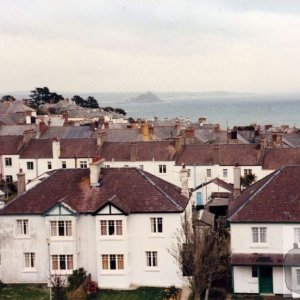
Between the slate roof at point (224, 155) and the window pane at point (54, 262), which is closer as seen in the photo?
the window pane at point (54, 262)

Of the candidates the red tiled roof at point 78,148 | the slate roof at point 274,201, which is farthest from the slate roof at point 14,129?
the slate roof at point 274,201

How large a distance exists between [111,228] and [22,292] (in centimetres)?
647

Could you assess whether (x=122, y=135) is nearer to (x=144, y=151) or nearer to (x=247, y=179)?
(x=144, y=151)

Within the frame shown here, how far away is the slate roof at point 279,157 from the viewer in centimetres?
6606

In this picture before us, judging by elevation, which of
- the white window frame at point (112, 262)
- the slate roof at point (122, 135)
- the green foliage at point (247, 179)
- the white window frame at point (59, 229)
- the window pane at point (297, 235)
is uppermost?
the slate roof at point (122, 135)

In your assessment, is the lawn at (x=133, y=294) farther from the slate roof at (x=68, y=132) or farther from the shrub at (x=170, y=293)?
the slate roof at (x=68, y=132)

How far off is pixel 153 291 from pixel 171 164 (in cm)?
3214

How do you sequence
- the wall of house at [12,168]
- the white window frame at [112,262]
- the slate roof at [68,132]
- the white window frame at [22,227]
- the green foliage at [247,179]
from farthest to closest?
the slate roof at [68,132] → the wall of house at [12,168] → the green foliage at [247,179] → the white window frame at [22,227] → the white window frame at [112,262]

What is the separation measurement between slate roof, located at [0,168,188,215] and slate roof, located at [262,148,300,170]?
26378 millimetres

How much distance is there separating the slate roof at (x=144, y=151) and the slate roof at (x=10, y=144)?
10.9m

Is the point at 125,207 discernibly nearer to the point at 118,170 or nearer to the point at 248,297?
the point at 118,170

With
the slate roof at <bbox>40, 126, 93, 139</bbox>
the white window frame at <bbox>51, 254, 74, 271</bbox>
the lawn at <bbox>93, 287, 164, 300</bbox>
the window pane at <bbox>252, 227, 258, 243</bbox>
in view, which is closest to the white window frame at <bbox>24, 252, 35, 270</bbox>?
the white window frame at <bbox>51, 254, 74, 271</bbox>

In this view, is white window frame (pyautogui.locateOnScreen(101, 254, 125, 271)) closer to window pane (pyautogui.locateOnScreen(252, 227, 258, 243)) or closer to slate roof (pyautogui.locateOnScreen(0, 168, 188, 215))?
slate roof (pyautogui.locateOnScreen(0, 168, 188, 215))

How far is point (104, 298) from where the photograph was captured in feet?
121
